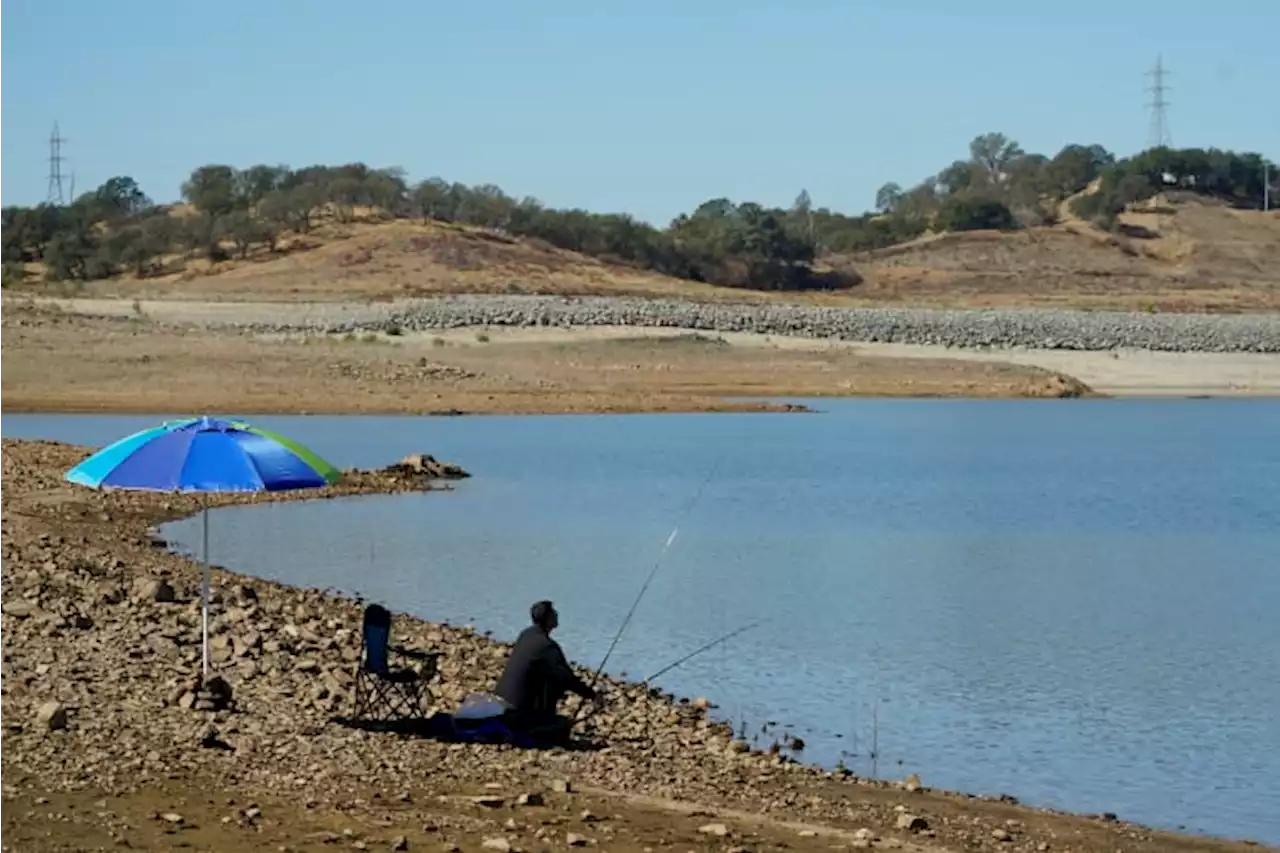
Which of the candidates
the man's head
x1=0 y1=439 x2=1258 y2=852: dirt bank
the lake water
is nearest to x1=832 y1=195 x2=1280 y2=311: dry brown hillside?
the lake water

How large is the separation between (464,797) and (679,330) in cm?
5071

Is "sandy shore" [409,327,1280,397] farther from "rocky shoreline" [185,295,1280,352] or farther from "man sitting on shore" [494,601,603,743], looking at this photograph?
"man sitting on shore" [494,601,603,743]

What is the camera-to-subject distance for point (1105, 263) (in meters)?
115

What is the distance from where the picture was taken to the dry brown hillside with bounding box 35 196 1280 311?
7981 cm

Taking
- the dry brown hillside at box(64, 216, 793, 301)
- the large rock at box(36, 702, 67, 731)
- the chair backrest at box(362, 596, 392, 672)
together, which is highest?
the dry brown hillside at box(64, 216, 793, 301)

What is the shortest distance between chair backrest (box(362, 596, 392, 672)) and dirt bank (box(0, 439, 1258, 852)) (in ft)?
1.33

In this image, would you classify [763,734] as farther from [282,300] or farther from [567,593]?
[282,300]

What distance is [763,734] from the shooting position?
14.4 metres

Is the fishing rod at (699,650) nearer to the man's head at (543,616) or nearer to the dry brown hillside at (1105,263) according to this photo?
the man's head at (543,616)

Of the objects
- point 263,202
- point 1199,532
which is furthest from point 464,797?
point 263,202

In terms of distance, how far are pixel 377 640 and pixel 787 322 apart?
175 ft

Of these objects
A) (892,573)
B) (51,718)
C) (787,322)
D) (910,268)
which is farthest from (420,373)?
(910,268)

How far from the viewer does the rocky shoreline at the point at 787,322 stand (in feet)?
201

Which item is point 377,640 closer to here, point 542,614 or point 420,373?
point 542,614
